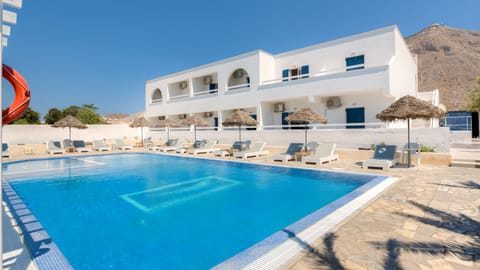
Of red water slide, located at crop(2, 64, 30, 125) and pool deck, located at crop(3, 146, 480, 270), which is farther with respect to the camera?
pool deck, located at crop(3, 146, 480, 270)

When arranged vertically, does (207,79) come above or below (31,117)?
above

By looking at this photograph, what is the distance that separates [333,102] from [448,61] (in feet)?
203

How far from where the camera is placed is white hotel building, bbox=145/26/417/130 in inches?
590

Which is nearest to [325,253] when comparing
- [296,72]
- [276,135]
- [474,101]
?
[276,135]

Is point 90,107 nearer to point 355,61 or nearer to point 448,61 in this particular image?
point 355,61

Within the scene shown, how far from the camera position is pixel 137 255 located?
383cm

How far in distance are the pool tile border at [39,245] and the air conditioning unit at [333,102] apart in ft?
55.9

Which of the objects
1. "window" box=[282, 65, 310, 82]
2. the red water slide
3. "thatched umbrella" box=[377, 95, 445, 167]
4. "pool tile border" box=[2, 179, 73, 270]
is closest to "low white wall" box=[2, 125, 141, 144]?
"window" box=[282, 65, 310, 82]

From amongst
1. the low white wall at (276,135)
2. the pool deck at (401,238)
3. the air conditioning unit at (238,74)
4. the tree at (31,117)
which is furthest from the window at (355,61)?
the tree at (31,117)

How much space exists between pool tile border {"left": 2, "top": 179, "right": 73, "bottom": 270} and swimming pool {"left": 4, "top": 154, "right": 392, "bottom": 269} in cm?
35

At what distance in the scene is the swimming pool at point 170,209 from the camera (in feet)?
12.9

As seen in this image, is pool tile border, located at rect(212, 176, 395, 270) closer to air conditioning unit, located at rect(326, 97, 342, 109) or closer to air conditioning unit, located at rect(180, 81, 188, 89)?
air conditioning unit, located at rect(326, 97, 342, 109)

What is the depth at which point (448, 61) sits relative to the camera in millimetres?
57969

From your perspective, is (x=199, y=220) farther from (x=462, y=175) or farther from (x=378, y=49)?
(x=378, y=49)
